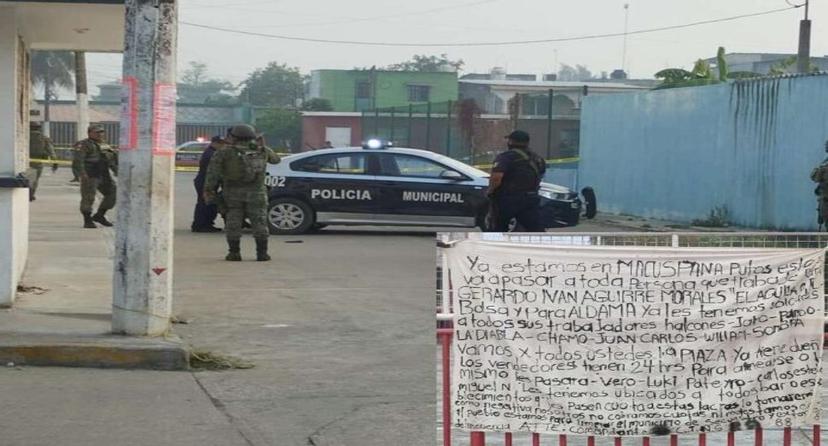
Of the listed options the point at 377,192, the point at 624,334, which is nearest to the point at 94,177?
the point at 377,192

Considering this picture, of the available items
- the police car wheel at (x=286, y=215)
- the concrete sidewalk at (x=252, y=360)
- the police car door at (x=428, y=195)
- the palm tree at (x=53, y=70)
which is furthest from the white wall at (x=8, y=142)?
the palm tree at (x=53, y=70)

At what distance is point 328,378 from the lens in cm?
830

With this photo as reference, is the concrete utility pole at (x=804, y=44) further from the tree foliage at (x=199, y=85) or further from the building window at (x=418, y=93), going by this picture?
the tree foliage at (x=199, y=85)

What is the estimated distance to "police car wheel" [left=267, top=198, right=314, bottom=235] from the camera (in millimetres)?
19094

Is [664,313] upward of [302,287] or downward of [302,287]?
upward

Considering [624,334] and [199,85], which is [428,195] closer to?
[624,334]

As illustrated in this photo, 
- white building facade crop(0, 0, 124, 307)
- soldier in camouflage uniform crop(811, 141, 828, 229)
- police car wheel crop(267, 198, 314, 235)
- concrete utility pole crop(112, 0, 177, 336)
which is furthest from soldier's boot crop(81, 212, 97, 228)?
concrete utility pole crop(112, 0, 177, 336)

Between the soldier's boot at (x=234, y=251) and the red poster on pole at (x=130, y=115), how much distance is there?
20.6ft

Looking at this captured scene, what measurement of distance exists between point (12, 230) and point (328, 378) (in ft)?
10.1

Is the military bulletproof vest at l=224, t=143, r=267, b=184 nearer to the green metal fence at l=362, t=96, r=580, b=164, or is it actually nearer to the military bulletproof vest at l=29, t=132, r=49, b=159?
the military bulletproof vest at l=29, t=132, r=49, b=159

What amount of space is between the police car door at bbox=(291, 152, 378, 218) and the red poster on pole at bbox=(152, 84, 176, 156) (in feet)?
34.6

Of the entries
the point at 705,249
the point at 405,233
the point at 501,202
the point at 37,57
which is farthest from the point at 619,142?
the point at 37,57

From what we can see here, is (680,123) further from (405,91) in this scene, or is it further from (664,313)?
(405,91)

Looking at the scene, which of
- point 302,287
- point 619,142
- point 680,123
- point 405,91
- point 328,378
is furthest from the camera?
point 405,91
